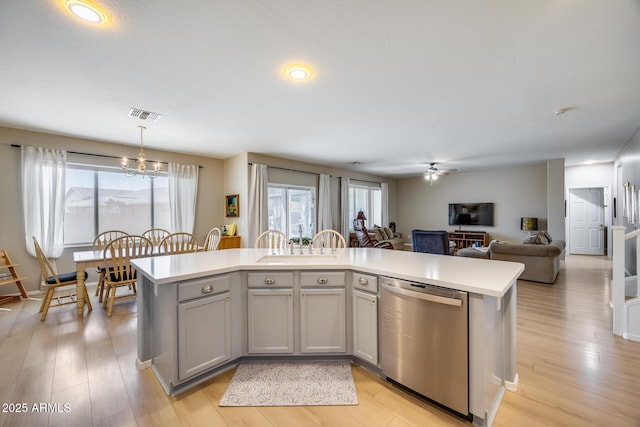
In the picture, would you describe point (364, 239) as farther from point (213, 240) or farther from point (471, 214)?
point (213, 240)

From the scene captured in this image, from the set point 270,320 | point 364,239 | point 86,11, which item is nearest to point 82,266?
point 270,320

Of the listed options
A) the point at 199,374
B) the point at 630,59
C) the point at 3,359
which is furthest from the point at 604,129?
the point at 3,359

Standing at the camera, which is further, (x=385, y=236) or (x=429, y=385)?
(x=385, y=236)

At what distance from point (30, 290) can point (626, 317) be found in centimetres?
759

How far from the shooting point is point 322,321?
2189 millimetres

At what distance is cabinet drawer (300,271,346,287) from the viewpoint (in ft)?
7.14

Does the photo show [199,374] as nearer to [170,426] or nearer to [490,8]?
[170,426]

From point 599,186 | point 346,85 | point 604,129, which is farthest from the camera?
point 599,186

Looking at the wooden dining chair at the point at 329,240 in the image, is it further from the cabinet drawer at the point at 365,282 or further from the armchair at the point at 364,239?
the armchair at the point at 364,239

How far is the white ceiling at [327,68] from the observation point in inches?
66.4

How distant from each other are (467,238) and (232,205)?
6856 mm

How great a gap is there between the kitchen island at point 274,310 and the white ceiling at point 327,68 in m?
1.65

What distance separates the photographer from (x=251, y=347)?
2205 mm

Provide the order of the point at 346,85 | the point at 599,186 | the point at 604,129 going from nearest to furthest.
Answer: the point at 346,85 → the point at 604,129 → the point at 599,186
